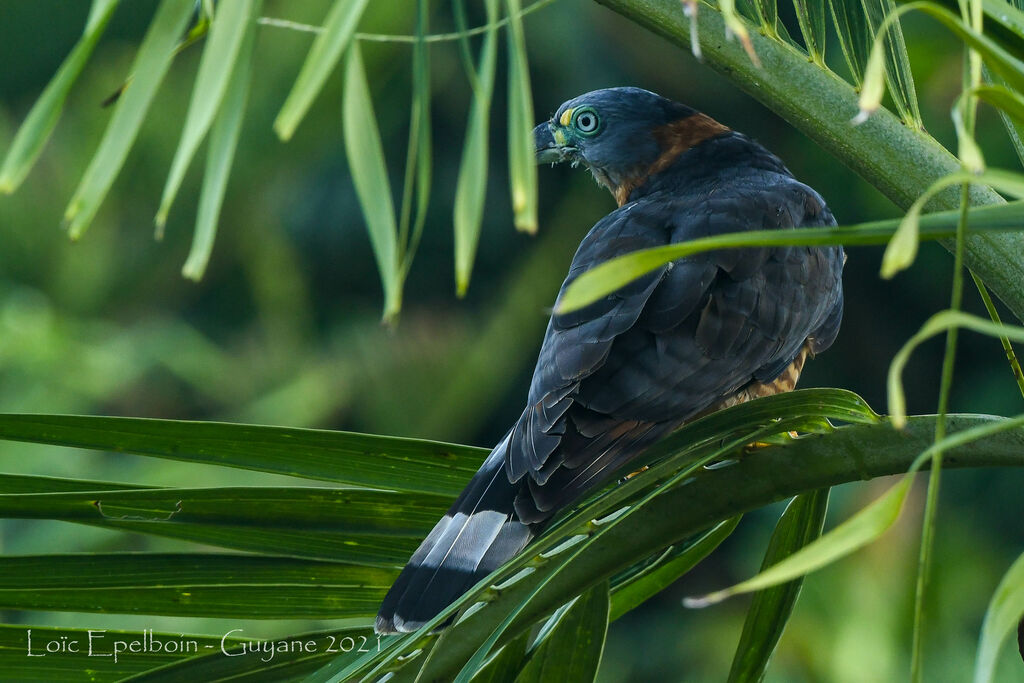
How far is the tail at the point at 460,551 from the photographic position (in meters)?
1.15

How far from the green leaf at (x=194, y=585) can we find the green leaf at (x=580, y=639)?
0.78 feet

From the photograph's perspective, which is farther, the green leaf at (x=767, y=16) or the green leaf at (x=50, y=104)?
the green leaf at (x=767, y=16)

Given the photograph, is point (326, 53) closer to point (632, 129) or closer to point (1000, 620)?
point (1000, 620)

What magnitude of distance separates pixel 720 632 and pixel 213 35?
5.18 metres

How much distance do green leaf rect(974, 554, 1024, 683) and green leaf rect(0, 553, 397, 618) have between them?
2.74ft

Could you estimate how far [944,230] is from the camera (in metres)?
0.68

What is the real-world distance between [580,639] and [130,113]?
2.56 feet

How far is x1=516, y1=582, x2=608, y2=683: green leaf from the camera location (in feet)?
3.82

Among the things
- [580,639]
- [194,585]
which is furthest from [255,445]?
[580,639]

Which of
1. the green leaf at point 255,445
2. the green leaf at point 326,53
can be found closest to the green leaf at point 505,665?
the green leaf at point 255,445

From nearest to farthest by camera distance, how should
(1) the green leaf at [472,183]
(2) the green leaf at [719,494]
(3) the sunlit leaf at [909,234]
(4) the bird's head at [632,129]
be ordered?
(3) the sunlit leaf at [909,234]
(1) the green leaf at [472,183]
(2) the green leaf at [719,494]
(4) the bird's head at [632,129]

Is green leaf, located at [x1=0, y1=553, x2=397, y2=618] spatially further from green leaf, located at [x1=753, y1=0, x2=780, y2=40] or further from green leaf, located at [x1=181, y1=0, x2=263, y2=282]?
green leaf, located at [x1=753, y1=0, x2=780, y2=40]

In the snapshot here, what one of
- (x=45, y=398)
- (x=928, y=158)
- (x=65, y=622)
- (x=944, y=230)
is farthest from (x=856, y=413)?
(x=45, y=398)

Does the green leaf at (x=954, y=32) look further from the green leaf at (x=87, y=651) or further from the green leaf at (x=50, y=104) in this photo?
the green leaf at (x=87, y=651)
